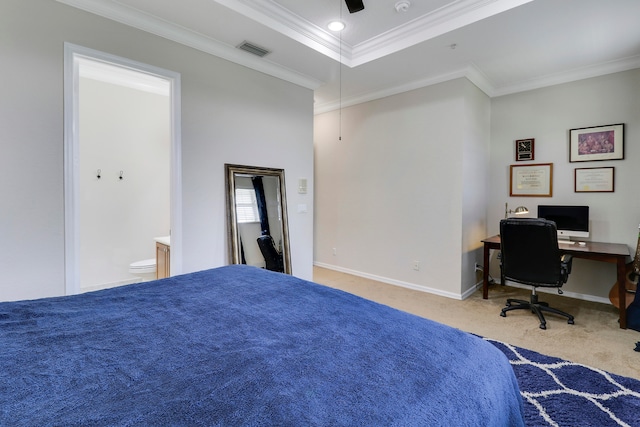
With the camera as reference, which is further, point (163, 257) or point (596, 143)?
point (596, 143)

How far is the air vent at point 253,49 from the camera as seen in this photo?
2942 millimetres

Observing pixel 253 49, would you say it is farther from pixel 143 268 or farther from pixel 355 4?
pixel 143 268

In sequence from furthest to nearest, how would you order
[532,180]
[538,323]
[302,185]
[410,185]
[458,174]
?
1. [410,185]
2. [532,180]
3. [302,185]
4. [458,174]
5. [538,323]

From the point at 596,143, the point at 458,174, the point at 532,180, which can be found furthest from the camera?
the point at 532,180

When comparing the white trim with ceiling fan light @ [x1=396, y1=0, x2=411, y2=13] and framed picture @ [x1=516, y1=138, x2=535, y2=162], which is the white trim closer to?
framed picture @ [x1=516, y1=138, x2=535, y2=162]

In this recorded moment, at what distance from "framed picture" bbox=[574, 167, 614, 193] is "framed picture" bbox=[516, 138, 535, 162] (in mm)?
537

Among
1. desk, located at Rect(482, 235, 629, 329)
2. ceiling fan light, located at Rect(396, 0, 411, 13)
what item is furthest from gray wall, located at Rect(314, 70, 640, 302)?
ceiling fan light, located at Rect(396, 0, 411, 13)

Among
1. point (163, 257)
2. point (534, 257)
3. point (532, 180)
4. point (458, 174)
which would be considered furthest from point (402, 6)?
point (163, 257)

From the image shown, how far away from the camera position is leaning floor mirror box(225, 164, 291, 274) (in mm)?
3094

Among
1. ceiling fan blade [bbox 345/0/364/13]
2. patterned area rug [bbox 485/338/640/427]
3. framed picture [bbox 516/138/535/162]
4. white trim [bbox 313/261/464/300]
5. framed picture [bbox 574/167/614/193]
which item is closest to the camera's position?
patterned area rug [bbox 485/338/640/427]

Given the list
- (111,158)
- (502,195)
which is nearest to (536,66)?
(502,195)

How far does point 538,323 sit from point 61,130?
14.7 ft

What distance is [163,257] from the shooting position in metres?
Answer: 3.35

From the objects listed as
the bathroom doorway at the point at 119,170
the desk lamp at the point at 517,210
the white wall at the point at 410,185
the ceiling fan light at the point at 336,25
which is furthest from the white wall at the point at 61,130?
the desk lamp at the point at 517,210
